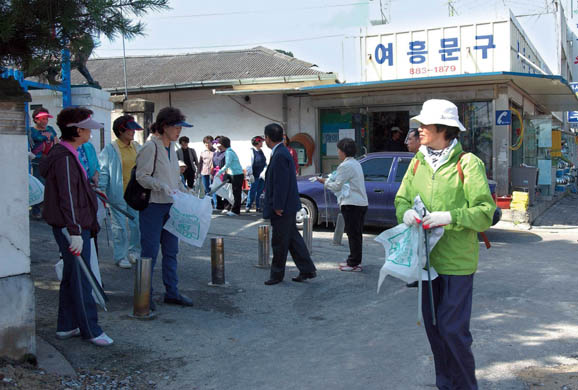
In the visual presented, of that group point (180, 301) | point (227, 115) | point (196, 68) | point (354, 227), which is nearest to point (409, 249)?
point (180, 301)

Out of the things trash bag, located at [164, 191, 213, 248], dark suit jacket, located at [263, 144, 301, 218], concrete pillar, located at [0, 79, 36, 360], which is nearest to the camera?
concrete pillar, located at [0, 79, 36, 360]

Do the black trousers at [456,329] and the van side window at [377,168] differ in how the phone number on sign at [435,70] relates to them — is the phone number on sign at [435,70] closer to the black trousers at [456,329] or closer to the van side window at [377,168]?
the van side window at [377,168]

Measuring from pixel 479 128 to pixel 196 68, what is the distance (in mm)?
10590

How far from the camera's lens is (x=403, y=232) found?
382cm

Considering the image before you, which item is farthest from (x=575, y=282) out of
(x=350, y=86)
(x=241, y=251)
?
(x=350, y=86)

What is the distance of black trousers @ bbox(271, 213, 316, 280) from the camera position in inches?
286

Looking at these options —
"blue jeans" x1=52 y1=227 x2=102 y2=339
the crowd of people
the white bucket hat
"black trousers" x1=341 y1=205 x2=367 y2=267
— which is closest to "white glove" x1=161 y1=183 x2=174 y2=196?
the crowd of people

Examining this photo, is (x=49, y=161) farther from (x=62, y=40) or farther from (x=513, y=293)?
(x=513, y=293)

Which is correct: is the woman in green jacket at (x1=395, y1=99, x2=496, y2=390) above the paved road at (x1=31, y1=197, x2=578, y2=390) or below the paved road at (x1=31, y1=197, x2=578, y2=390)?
above

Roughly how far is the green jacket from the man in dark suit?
3.47 meters

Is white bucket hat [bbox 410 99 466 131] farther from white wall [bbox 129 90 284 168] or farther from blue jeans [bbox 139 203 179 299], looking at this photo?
white wall [bbox 129 90 284 168]

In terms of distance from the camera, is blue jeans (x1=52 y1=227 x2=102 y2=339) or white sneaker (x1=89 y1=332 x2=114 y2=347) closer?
blue jeans (x1=52 y1=227 x2=102 y2=339)

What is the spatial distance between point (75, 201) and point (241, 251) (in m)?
5.04

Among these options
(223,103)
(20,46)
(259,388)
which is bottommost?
(259,388)
